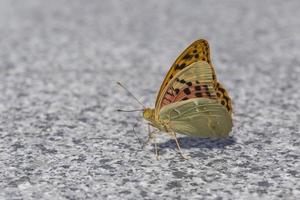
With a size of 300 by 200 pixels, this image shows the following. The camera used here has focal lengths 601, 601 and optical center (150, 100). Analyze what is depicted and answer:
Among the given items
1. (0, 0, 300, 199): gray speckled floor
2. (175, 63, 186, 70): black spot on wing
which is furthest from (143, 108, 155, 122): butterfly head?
(175, 63, 186, 70): black spot on wing

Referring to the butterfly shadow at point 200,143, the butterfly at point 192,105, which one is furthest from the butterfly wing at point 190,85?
the butterfly shadow at point 200,143

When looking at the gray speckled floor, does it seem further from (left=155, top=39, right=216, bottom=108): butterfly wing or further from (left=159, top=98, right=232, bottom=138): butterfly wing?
(left=155, top=39, right=216, bottom=108): butterfly wing

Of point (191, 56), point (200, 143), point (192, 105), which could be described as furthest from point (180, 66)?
point (200, 143)

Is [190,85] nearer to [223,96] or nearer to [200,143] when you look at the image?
[223,96]

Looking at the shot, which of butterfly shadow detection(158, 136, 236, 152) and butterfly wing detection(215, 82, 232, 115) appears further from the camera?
butterfly shadow detection(158, 136, 236, 152)

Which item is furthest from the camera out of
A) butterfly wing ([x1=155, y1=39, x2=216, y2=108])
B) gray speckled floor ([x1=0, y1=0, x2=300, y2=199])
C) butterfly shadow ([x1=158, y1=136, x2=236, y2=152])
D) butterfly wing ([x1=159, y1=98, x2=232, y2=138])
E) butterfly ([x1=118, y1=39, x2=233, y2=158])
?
butterfly shadow ([x1=158, y1=136, x2=236, y2=152])

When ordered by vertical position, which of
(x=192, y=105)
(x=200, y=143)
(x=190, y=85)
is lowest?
(x=200, y=143)

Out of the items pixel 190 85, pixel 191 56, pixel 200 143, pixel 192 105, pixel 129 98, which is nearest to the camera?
pixel 191 56
